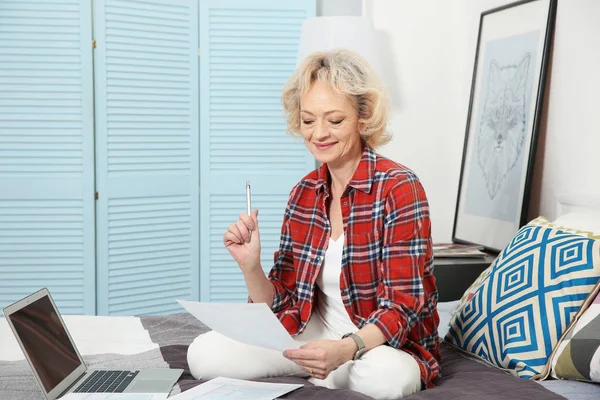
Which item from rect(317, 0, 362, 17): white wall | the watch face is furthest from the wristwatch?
rect(317, 0, 362, 17): white wall

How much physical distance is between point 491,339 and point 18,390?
1.10 m

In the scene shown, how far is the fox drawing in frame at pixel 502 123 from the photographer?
2.90 metres

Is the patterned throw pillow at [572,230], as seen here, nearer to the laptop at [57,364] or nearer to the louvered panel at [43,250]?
the laptop at [57,364]

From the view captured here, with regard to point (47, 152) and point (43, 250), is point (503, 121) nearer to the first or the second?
point (47, 152)

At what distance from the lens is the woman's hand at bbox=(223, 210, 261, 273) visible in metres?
1.89

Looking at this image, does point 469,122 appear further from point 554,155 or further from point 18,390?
point 18,390

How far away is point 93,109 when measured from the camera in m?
3.72

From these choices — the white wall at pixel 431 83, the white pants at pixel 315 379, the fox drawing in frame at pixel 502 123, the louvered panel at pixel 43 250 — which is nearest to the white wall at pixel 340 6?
the white wall at pixel 431 83

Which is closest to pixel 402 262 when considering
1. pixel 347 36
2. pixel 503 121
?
pixel 503 121

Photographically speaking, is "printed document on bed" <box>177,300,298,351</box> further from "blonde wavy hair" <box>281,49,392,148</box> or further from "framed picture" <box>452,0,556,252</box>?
"framed picture" <box>452,0,556,252</box>

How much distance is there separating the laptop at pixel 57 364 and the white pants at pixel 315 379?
0.23ft

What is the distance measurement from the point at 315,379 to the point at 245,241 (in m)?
0.36

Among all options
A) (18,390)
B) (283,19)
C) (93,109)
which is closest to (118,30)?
(93,109)

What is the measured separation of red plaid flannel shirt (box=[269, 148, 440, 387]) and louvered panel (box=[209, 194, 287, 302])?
1887 millimetres
